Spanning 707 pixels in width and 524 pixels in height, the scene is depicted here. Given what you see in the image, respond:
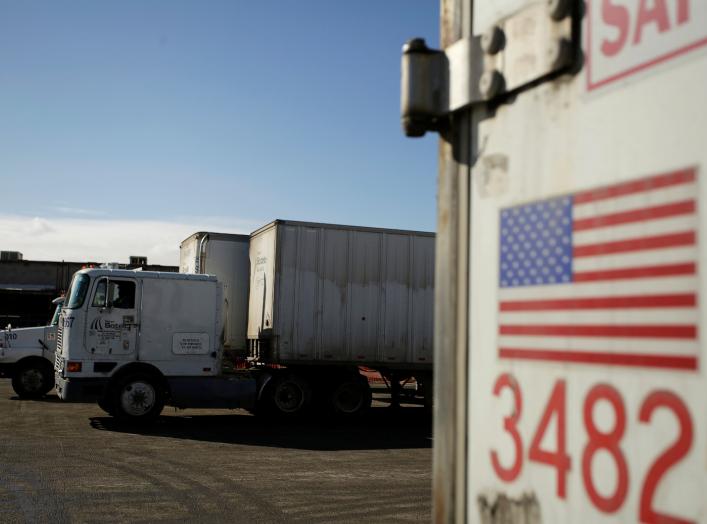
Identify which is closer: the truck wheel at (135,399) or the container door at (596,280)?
the container door at (596,280)

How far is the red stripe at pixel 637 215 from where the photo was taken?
4.38 feet

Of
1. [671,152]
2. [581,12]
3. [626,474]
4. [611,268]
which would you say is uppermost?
[581,12]

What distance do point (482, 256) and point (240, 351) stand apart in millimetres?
14898

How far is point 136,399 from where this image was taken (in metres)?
13.6

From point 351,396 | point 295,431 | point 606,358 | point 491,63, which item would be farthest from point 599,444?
point 351,396

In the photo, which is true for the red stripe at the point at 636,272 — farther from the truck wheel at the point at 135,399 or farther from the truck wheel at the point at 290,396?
the truck wheel at the point at 290,396

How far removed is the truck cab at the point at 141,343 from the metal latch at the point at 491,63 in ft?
41.0

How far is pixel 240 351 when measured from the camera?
16312mm

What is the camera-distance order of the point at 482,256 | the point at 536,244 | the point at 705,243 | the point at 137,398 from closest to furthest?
the point at 705,243, the point at 536,244, the point at 482,256, the point at 137,398

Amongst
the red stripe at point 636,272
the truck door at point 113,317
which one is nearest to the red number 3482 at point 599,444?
the red stripe at point 636,272

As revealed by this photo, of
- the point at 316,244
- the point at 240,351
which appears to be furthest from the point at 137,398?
the point at 316,244

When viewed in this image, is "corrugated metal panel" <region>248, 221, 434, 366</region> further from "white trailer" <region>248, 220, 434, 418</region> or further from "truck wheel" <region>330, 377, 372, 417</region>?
"truck wheel" <region>330, 377, 372, 417</region>

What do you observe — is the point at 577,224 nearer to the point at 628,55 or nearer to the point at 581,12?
the point at 628,55

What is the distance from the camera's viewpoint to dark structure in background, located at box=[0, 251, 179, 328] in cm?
4075
